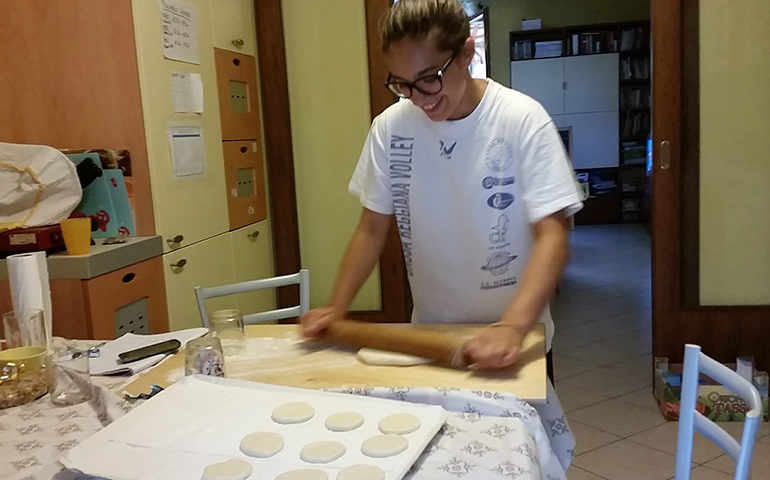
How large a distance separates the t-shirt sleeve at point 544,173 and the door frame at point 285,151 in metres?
1.91

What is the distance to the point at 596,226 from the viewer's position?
767cm

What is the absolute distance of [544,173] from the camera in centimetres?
134

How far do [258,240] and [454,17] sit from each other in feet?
7.07

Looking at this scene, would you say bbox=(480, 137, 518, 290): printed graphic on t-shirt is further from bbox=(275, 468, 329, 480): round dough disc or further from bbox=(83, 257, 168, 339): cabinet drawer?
bbox=(83, 257, 168, 339): cabinet drawer

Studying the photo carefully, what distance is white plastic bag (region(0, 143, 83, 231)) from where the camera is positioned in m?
2.11

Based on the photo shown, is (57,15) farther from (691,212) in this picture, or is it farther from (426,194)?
(691,212)

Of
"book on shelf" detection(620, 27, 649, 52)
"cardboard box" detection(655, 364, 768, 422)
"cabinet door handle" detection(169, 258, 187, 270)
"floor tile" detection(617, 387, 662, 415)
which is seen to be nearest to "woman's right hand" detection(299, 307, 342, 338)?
"cabinet door handle" detection(169, 258, 187, 270)

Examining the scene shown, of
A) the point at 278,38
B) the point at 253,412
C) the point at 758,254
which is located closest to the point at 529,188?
the point at 253,412

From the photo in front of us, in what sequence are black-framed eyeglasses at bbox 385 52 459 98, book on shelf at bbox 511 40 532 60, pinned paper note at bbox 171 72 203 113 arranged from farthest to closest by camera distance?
1. book on shelf at bbox 511 40 532 60
2. pinned paper note at bbox 171 72 203 113
3. black-framed eyeglasses at bbox 385 52 459 98

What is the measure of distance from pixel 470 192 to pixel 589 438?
63.3 inches

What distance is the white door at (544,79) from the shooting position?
7473mm

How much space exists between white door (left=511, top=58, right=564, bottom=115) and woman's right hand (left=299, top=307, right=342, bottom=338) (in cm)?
653

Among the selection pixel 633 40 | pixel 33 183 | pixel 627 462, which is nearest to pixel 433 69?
pixel 33 183

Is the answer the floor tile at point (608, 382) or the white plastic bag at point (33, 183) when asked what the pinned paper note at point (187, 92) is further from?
the floor tile at point (608, 382)
